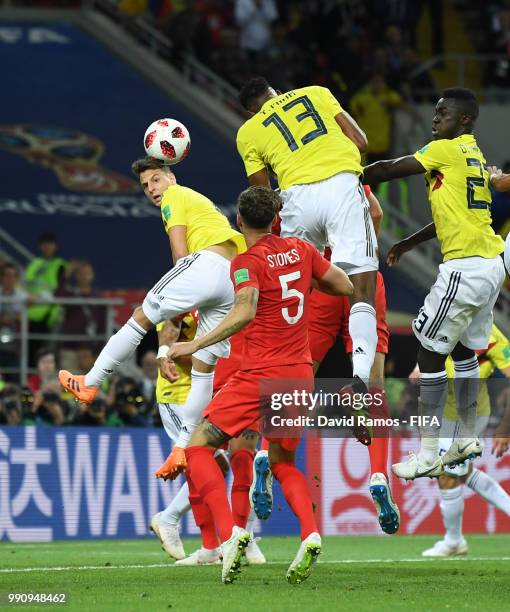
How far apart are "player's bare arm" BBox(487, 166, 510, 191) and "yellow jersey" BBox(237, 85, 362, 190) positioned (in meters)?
0.95

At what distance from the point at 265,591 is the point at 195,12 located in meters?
15.6

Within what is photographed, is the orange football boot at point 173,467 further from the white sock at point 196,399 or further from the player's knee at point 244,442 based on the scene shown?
the white sock at point 196,399

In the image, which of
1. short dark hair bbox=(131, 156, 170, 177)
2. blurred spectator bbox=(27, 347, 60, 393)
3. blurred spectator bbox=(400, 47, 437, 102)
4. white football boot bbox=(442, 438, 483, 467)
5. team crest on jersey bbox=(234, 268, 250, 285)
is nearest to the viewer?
team crest on jersey bbox=(234, 268, 250, 285)

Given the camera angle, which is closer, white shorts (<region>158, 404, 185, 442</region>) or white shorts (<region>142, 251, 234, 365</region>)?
white shorts (<region>142, 251, 234, 365</region>)

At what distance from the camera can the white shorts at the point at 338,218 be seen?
11.0 meters

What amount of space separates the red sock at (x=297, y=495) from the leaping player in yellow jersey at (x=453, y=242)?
1.25 meters

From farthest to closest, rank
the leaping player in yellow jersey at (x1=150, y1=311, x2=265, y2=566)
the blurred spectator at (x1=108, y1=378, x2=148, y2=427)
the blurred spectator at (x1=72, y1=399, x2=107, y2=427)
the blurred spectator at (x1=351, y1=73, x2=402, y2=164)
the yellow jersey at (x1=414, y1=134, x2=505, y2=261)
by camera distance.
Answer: the blurred spectator at (x1=351, y1=73, x2=402, y2=164) < the blurred spectator at (x1=108, y1=378, x2=148, y2=427) < the blurred spectator at (x1=72, y1=399, x2=107, y2=427) < the leaping player in yellow jersey at (x1=150, y1=311, x2=265, y2=566) < the yellow jersey at (x1=414, y1=134, x2=505, y2=261)

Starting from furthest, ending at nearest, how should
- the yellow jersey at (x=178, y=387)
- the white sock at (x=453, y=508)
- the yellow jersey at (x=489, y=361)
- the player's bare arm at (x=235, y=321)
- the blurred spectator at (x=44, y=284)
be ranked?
the blurred spectator at (x=44, y=284), the white sock at (x=453, y=508), the yellow jersey at (x=489, y=361), the yellow jersey at (x=178, y=387), the player's bare arm at (x=235, y=321)

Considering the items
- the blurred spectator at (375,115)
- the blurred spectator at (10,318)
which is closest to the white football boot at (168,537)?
the blurred spectator at (10,318)

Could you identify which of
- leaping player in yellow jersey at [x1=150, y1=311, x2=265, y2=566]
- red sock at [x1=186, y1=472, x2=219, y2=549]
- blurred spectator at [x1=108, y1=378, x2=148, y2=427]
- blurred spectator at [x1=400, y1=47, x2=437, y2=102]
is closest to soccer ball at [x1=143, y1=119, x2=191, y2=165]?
leaping player in yellow jersey at [x1=150, y1=311, x2=265, y2=566]

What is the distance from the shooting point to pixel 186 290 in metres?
11.3

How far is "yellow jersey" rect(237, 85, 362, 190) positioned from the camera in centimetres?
1118

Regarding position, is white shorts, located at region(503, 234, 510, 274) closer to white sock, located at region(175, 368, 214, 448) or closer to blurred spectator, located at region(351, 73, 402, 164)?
white sock, located at region(175, 368, 214, 448)

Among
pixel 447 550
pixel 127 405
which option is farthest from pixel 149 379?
pixel 447 550
